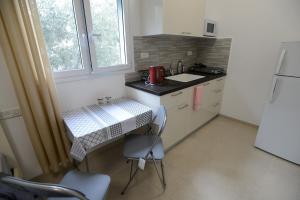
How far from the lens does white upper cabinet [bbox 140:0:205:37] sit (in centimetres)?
170

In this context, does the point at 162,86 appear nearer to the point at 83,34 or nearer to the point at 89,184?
the point at 83,34

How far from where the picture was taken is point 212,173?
1.70 meters

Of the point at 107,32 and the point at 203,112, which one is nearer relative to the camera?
the point at 107,32

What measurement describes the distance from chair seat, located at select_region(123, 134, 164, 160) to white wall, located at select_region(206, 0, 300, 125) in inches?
72.8

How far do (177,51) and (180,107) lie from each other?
112cm

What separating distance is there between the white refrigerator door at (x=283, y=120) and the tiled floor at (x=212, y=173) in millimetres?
155

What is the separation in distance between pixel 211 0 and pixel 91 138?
9.15 feet

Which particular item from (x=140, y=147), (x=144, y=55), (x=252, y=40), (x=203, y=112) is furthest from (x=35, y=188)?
(x=252, y=40)

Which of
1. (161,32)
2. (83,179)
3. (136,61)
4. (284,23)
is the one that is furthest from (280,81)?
(83,179)

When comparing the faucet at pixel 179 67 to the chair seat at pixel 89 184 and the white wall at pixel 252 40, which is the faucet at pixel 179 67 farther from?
the chair seat at pixel 89 184

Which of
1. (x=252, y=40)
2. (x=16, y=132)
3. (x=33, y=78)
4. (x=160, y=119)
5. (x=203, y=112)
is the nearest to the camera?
(x=33, y=78)

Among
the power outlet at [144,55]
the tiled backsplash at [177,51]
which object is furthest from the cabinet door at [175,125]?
the power outlet at [144,55]

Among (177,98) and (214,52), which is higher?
(214,52)

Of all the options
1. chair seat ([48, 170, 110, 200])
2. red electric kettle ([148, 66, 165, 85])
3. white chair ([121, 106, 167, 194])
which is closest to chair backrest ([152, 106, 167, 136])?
white chair ([121, 106, 167, 194])
